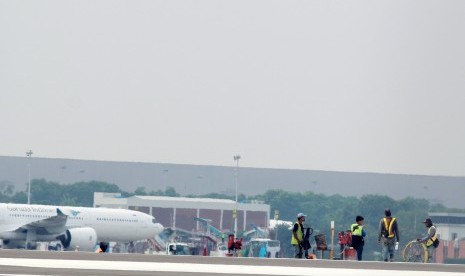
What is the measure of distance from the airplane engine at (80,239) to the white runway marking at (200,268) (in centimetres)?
5755

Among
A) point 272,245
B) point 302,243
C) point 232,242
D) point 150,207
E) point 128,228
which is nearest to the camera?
point 302,243

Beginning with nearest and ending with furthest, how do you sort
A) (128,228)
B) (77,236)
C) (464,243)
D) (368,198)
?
(77,236), (128,228), (464,243), (368,198)

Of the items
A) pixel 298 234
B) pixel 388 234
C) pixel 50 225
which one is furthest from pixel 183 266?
pixel 50 225

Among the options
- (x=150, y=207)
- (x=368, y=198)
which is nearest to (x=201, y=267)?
(x=150, y=207)

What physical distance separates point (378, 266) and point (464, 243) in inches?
3926

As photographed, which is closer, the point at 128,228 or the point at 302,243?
the point at 302,243

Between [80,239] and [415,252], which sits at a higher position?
[80,239]

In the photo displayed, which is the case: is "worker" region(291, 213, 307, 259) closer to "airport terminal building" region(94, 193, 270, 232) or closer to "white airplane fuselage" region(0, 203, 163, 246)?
"white airplane fuselage" region(0, 203, 163, 246)

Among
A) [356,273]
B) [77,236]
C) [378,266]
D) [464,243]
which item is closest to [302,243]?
[378,266]

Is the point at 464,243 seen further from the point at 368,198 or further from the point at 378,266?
the point at 378,266

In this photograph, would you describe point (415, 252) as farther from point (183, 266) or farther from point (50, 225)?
point (50, 225)

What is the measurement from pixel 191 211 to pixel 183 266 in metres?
129

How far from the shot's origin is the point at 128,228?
101938mm

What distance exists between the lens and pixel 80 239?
93.5 m
